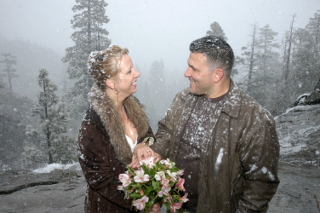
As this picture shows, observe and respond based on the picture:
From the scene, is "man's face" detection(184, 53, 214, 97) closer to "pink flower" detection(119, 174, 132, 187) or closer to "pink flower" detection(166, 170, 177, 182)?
"pink flower" detection(166, 170, 177, 182)

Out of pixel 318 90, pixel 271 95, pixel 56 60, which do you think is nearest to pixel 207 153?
pixel 318 90

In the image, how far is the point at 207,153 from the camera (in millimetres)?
2578

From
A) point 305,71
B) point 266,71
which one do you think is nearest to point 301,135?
point 305,71

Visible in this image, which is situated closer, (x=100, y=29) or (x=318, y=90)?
(x=318, y=90)

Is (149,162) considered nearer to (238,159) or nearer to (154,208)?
(154,208)

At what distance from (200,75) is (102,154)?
1640mm

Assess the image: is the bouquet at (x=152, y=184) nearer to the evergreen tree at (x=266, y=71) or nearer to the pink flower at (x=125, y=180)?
the pink flower at (x=125, y=180)

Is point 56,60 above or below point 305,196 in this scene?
above

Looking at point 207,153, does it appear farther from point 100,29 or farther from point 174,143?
point 100,29

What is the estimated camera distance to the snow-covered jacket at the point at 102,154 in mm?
2471

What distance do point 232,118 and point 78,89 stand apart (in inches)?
756

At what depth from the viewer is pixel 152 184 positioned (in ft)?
7.14

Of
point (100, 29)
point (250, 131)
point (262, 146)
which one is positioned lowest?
point (262, 146)

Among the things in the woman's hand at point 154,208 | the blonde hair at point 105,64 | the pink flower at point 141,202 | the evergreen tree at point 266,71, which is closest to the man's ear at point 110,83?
the blonde hair at point 105,64
